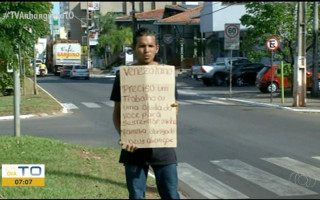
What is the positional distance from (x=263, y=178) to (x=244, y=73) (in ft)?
89.5

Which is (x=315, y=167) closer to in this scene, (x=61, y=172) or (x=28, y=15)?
(x=61, y=172)

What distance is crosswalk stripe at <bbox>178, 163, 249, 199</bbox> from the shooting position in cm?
724

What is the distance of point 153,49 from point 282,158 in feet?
20.2

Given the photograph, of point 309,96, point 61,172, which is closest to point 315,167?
point 61,172

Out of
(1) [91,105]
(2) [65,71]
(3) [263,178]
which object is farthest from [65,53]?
(3) [263,178]

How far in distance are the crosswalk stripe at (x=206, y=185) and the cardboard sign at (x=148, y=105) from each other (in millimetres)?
2559

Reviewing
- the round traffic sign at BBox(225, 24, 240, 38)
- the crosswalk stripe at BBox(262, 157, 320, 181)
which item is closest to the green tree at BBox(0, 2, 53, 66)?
the crosswalk stripe at BBox(262, 157, 320, 181)

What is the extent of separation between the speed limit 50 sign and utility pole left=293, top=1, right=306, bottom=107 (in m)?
5.50

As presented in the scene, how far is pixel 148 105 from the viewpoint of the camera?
4785 millimetres

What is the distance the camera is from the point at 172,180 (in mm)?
4727

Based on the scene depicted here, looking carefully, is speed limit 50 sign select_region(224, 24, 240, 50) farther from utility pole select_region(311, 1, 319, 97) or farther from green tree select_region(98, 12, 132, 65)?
green tree select_region(98, 12, 132, 65)

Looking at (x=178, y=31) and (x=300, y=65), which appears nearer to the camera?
(x=300, y=65)

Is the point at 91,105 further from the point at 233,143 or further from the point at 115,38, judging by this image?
the point at 115,38

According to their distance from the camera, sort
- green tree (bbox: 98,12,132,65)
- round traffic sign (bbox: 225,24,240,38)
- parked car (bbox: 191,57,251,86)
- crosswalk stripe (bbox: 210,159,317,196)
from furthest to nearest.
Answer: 1. green tree (bbox: 98,12,132,65)
2. parked car (bbox: 191,57,251,86)
3. round traffic sign (bbox: 225,24,240,38)
4. crosswalk stripe (bbox: 210,159,317,196)
